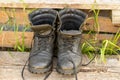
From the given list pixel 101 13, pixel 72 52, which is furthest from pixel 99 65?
pixel 101 13

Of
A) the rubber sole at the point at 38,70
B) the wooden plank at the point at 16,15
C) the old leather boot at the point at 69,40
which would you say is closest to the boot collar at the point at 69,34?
the old leather boot at the point at 69,40

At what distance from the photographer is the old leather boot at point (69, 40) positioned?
1.57 metres

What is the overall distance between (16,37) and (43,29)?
1.00 feet

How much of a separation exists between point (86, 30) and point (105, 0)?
210mm

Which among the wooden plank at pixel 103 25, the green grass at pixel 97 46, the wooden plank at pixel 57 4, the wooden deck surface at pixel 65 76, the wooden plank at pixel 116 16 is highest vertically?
the wooden plank at pixel 57 4

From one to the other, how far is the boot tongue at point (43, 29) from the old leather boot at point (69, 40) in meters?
0.06

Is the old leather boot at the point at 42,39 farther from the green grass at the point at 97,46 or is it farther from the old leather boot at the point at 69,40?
the green grass at the point at 97,46

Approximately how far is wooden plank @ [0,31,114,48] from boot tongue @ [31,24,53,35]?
22 centimetres

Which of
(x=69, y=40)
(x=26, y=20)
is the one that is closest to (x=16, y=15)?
(x=26, y=20)

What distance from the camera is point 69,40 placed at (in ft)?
5.37

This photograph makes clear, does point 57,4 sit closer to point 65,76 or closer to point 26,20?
point 26,20

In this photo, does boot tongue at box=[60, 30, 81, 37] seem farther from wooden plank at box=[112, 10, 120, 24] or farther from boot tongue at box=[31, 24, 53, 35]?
wooden plank at box=[112, 10, 120, 24]

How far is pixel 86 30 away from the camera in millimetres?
1825

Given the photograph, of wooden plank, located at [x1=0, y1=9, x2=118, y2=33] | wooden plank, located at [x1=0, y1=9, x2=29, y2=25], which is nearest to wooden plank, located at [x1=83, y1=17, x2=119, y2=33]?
wooden plank, located at [x1=0, y1=9, x2=118, y2=33]
